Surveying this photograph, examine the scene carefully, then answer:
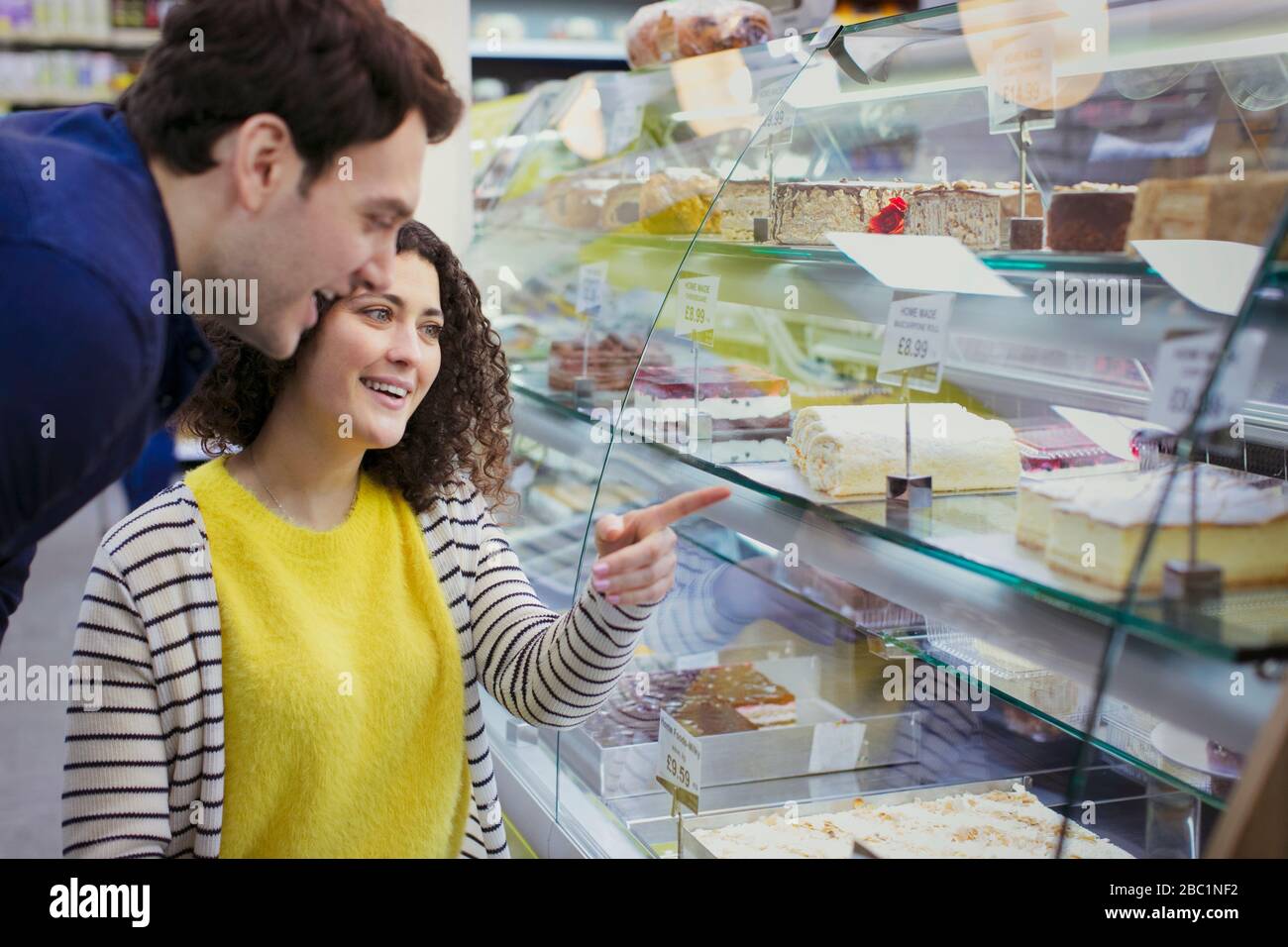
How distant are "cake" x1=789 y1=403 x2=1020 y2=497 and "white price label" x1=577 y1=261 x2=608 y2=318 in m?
1.16

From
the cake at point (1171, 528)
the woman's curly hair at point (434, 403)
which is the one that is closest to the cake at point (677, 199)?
the woman's curly hair at point (434, 403)

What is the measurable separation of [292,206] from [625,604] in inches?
26.9

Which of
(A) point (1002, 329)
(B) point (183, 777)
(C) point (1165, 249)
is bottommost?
(B) point (183, 777)

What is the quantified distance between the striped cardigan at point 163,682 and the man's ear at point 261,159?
60cm

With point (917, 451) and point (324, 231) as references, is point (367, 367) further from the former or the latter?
point (917, 451)

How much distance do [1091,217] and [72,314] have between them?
1209mm

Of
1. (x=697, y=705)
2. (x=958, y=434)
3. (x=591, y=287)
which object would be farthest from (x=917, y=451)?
(x=591, y=287)

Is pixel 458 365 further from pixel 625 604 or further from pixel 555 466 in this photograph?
pixel 555 466

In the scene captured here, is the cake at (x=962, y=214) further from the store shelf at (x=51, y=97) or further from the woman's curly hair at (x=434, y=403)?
the store shelf at (x=51, y=97)

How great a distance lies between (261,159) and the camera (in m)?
1.15

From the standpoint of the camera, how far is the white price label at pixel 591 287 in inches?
114

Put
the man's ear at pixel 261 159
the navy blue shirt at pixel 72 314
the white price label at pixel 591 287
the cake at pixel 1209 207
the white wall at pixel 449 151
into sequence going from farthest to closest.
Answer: the white wall at pixel 449 151 → the white price label at pixel 591 287 → the cake at pixel 1209 207 → the man's ear at pixel 261 159 → the navy blue shirt at pixel 72 314
